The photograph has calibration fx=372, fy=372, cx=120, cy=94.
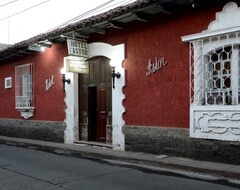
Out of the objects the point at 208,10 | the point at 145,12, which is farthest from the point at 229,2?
the point at 145,12

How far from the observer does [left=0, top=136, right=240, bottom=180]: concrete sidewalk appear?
7.91 meters

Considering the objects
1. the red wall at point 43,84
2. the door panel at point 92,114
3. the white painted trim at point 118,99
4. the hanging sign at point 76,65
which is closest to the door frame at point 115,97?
the white painted trim at point 118,99

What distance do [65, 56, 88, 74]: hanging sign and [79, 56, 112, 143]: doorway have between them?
8.3 inches

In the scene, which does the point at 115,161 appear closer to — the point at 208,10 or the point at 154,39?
the point at 154,39

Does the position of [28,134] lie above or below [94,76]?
below

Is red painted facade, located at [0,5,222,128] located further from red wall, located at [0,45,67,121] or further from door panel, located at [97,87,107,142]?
red wall, located at [0,45,67,121]

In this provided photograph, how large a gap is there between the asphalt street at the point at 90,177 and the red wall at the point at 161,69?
1.75 metres

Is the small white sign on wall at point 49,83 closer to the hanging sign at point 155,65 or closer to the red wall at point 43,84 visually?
the red wall at point 43,84

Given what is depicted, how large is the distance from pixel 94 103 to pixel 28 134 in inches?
174

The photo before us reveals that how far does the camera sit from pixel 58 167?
9.16m

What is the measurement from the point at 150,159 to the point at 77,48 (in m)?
4.83

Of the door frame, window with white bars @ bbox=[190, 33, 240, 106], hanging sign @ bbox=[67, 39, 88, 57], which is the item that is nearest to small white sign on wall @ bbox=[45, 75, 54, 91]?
the door frame

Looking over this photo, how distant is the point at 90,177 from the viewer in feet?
Result: 26.0

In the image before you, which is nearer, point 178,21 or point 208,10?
point 208,10
